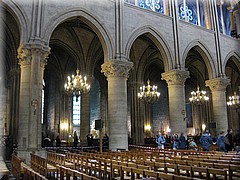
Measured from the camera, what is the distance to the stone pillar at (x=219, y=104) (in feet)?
67.6

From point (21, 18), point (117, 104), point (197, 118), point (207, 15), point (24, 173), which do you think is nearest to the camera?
point (24, 173)

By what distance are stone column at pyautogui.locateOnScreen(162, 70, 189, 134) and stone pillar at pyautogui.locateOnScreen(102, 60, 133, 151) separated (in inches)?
159

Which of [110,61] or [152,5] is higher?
[152,5]

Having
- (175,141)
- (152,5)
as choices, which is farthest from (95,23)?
(175,141)

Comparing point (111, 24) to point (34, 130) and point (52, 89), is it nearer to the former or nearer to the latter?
point (34, 130)

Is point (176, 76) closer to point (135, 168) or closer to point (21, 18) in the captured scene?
point (21, 18)

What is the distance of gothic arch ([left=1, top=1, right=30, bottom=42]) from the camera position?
13.2 meters

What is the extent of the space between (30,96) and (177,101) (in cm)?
1000

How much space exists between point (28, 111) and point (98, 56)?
1047 centimetres

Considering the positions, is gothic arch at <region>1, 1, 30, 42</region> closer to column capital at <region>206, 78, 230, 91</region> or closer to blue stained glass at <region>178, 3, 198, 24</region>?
blue stained glass at <region>178, 3, 198, 24</region>

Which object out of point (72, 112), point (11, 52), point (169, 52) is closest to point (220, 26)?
point (169, 52)

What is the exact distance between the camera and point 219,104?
21.0 m

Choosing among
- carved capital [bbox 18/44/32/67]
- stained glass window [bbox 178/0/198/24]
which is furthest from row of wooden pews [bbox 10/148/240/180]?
stained glass window [bbox 178/0/198/24]

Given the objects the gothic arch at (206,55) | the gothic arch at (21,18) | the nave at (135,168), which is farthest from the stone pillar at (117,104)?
the gothic arch at (206,55)
